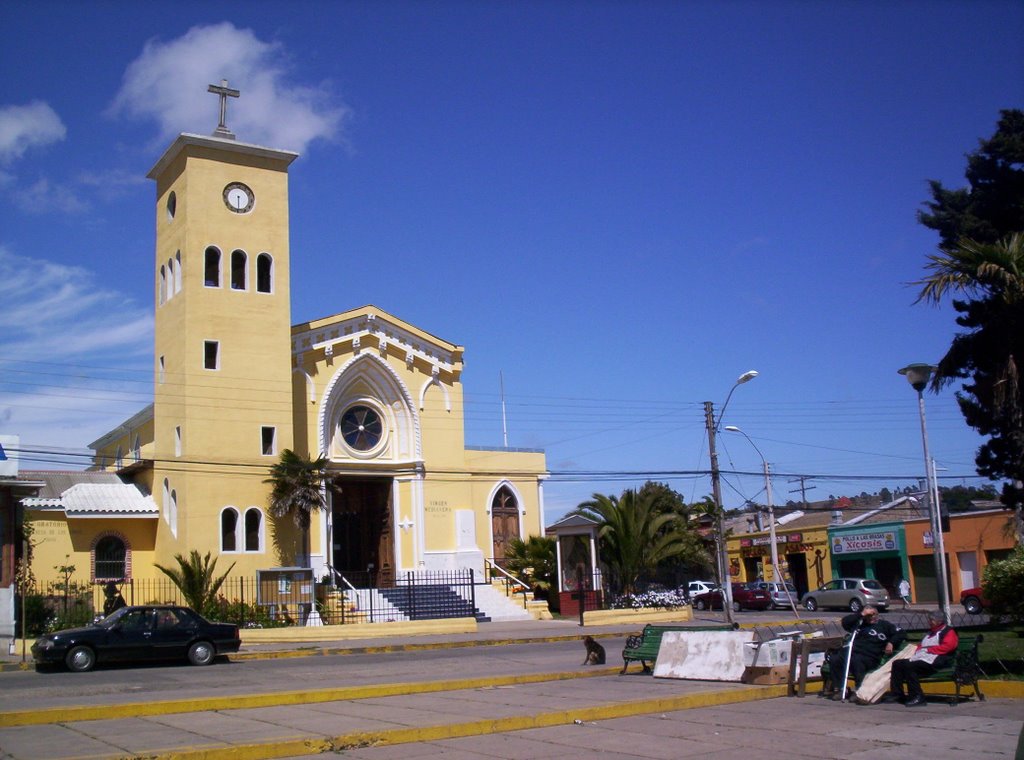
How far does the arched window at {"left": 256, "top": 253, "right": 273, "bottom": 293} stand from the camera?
3569 centimetres

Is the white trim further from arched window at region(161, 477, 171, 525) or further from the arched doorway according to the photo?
arched window at region(161, 477, 171, 525)

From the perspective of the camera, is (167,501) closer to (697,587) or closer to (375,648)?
(375,648)

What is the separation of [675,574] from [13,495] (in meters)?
39.9

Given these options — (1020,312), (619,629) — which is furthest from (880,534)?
(1020,312)

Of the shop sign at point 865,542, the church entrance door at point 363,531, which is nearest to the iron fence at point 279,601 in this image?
the church entrance door at point 363,531

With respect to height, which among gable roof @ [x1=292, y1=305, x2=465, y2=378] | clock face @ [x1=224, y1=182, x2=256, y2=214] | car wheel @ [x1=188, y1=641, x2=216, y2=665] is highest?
clock face @ [x1=224, y1=182, x2=256, y2=214]

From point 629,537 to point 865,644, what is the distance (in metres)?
25.3

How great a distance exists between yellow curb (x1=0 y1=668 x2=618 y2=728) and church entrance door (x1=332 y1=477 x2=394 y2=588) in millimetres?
23016

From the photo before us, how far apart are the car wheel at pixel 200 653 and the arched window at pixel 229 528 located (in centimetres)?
1148

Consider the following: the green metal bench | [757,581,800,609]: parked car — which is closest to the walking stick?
the green metal bench

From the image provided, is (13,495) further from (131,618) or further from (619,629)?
(619,629)

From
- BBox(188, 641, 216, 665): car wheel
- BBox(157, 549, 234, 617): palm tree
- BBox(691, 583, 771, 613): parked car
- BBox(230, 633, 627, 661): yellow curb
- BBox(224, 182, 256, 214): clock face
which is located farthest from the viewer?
BBox(691, 583, 771, 613): parked car

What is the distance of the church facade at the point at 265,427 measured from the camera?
33.4 metres

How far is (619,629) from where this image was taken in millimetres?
31625
